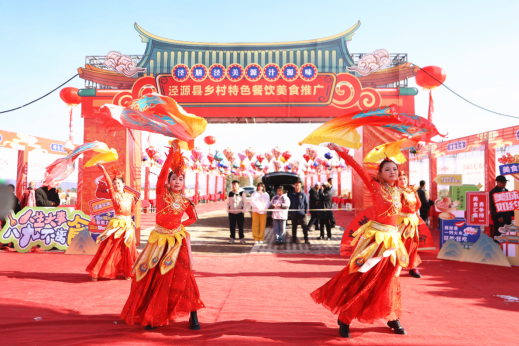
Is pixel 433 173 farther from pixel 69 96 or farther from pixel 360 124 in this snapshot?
pixel 69 96

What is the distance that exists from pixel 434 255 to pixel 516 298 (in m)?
2.76

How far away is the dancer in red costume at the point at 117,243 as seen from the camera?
4.90 metres

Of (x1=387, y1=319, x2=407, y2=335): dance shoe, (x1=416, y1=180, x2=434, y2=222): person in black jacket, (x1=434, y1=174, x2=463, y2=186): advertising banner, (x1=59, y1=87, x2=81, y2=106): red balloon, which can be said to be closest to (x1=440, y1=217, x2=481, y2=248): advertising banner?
(x1=434, y1=174, x2=463, y2=186): advertising banner

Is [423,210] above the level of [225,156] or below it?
below

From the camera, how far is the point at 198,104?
753 cm

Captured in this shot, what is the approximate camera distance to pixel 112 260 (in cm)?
495

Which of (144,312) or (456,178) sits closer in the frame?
(144,312)

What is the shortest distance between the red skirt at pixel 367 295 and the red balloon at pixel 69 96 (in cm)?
790

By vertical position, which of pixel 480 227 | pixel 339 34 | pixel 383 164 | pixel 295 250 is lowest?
pixel 295 250

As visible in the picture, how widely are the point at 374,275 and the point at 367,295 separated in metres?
0.19

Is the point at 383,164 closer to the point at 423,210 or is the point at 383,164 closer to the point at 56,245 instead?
the point at 56,245

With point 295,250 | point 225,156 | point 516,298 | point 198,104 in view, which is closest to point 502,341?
point 516,298

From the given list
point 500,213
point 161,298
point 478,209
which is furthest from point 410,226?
point 161,298

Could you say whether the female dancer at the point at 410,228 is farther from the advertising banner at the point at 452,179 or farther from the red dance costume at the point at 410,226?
the advertising banner at the point at 452,179
